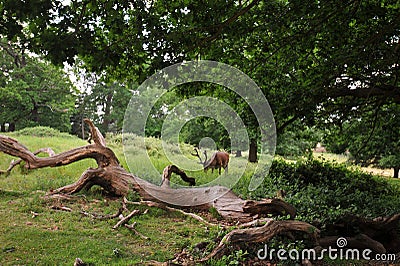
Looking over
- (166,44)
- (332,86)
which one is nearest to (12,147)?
(166,44)

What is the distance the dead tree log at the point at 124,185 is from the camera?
318 inches

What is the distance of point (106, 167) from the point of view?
981 cm

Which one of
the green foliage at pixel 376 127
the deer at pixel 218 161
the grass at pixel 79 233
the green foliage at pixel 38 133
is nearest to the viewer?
A: the grass at pixel 79 233

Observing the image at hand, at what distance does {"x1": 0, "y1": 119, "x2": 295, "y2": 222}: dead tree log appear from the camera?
8.08 m

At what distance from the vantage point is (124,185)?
9.32 metres

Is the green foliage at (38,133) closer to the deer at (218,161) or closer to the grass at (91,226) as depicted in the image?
the grass at (91,226)

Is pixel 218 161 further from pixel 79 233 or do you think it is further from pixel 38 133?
pixel 38 133

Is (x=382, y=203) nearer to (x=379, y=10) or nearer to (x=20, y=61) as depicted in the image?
(x=379, y=10)

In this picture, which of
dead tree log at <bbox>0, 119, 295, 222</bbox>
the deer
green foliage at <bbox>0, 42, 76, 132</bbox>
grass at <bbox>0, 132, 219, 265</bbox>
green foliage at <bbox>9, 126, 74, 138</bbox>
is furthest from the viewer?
green foliage at <bbox>0, 42, 76, 132</bbox>

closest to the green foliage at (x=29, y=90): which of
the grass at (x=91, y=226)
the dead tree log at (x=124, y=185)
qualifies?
the grass at (x=91, y=226)

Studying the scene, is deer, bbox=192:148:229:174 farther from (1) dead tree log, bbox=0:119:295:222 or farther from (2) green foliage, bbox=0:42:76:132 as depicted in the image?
(2) green foliage, bbox=0:42:76:132

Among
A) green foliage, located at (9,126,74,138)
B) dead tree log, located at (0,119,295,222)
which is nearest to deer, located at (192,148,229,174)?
dead tree log, located at (0,119,295,222)

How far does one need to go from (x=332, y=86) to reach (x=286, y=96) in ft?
3.54

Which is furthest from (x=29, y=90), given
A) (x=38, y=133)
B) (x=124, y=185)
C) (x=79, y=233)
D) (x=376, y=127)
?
(x=376, y=127)
